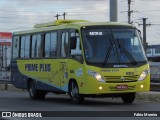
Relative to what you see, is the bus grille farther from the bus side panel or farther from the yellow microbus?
the bus side panel

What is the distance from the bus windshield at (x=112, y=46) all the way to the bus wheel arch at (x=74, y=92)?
131 centimetres

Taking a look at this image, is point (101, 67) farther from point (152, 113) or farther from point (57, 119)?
point (57, 119)

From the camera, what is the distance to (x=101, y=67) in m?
18.5

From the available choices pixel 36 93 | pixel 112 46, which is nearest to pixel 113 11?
pixel 36 93

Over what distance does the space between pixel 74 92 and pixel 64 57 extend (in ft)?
5.29

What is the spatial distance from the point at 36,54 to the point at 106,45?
16.8 ft

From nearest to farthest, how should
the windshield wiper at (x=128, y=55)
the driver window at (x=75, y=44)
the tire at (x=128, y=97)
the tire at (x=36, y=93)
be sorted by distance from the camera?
1. the windshield wiper at (x=128, y=55)
2. the driver window at (x=75, y=44)
3. the tire at (x=128, y=97)
4. the tire at (x=36, y=93)

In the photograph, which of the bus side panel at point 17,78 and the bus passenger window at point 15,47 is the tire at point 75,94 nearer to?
the bus side panel at point 17,78

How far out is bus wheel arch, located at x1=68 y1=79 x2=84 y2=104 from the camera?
19.3m

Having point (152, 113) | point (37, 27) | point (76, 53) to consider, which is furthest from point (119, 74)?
point (37, 27)

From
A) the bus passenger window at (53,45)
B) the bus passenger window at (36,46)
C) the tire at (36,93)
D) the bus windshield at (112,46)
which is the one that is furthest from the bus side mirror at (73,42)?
the tire at (36,93)

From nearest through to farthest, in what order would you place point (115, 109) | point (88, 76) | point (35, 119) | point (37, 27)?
1. point (35, 119)
2. point (115, 109)
3. point (88, 76)
4. point (37, 27)

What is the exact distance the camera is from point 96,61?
18703 mm

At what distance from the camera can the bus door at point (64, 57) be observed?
2033 cm
